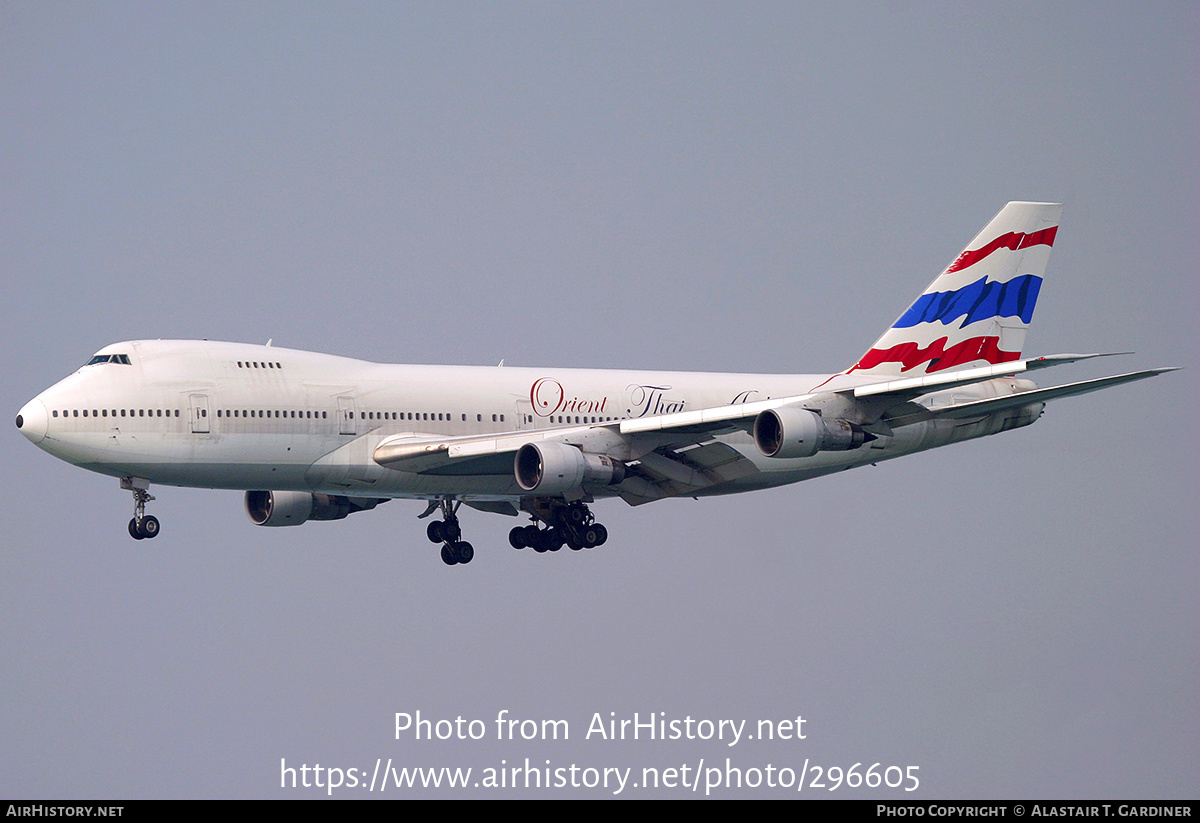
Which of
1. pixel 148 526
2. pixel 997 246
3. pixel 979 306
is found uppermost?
pixel 997 246

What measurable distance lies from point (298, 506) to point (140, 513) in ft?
27.1

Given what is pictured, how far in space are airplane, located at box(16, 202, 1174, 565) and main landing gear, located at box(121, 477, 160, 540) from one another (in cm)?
6

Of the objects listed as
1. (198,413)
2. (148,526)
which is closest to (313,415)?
(198,413)

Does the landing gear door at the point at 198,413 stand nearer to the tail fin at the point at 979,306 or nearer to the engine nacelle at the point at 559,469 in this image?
the engine nacelle at the point at 559,469

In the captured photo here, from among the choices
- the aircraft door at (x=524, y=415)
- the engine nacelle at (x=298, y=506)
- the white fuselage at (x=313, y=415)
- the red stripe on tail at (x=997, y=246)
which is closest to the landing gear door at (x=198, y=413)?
the white fuselage at (x=313, y=415)

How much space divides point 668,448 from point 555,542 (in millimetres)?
6154

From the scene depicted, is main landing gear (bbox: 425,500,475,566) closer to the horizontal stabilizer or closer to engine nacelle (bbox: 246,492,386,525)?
engine nacelle (bbox: 246,492,386,525)

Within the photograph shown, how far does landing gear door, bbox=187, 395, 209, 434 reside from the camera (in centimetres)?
4716

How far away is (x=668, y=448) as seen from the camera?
5047 cm

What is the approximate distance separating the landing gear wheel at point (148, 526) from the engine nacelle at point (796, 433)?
1782 cm

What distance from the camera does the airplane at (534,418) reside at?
4669 centimetres

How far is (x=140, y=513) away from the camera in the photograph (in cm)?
4800

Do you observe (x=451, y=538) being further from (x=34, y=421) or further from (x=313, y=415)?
(x=34, y=421)

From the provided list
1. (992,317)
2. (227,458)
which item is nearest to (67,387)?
(227,458)
